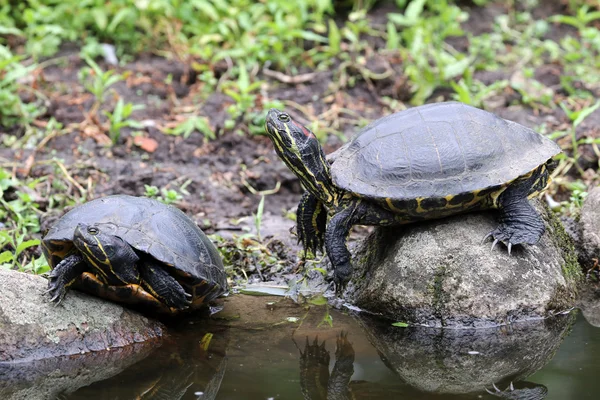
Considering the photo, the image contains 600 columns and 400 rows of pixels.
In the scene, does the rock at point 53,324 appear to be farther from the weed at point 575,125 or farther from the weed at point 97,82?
the weed at point 575,125

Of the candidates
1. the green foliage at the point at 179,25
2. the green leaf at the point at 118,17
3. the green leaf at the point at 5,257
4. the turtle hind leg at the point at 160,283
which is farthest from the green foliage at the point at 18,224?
the green foliage at the point at 179,25

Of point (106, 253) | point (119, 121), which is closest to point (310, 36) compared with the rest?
point (119, 121)

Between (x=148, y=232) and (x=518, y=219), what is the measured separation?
2671 mm

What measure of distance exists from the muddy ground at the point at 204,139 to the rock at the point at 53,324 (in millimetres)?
1760

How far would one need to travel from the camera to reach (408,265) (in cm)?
539

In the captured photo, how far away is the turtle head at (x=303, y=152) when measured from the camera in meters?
5.40

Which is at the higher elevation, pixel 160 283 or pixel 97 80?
pixel 160 283

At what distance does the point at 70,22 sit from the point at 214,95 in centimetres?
304

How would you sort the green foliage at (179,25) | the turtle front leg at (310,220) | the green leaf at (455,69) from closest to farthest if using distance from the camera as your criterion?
the turtle front leg at (310,220) → the green leaf at (455,69) → the green foliage at (179,25)

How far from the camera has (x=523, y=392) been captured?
4164 millimetres

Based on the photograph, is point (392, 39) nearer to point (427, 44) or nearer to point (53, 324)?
point (427, 44)

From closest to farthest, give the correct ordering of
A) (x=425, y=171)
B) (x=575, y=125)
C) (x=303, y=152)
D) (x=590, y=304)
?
(x=425, y=171) < (x=303, y=152) < (x=590, y=304) < (x=575, y=125)

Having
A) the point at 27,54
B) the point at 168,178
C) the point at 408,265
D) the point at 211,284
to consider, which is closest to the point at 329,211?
the point at 408,265

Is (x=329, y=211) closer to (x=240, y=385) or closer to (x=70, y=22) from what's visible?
(x=240, y=385)
